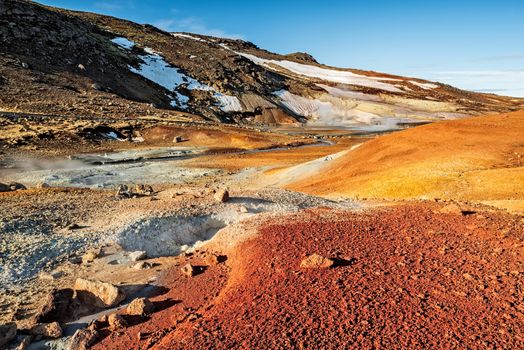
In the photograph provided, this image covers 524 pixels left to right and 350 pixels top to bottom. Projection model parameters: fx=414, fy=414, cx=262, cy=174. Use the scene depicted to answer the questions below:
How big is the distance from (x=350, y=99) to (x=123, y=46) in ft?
221

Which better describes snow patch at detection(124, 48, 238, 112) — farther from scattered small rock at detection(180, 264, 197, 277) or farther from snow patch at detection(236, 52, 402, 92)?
scattered small rock at detection(180, 264, 197, 277)

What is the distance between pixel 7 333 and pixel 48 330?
766 mm

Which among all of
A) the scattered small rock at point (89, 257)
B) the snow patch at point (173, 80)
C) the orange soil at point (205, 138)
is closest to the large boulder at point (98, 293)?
the scattered small rock at point (89, 257)

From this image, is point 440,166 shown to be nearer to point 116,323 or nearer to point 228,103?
point 116,323

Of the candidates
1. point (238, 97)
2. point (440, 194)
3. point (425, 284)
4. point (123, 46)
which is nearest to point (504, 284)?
point (425, 284)

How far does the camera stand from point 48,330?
9.01 meters

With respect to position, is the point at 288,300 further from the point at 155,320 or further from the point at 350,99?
the point at 350,99

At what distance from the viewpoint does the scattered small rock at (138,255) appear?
12.7 meters

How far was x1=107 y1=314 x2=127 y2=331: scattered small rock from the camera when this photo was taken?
28.3 ft

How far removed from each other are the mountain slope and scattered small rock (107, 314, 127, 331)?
53720 millimetres

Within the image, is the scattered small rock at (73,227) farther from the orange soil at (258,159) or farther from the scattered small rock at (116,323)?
the orange soil at (258,159)

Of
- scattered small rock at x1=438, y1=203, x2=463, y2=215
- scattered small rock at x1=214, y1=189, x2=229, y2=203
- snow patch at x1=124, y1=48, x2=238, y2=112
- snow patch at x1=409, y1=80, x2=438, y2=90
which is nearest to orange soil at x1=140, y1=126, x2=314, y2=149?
snow patch at x1=124, y1=48, x2=238, y2=112

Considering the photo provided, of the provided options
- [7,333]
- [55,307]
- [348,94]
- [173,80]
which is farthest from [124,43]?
[7,333]

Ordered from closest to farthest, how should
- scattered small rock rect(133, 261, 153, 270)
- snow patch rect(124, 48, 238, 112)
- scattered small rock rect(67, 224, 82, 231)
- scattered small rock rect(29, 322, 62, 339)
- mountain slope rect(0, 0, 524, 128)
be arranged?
scattered small rock rect(29, 322, 62, 339), scattered small rock rect(133, 261, 153, 270), scattered small rock rect(67, 224, 82, 231), mountain slope rect(0, 0, 524, 128), snow patch rect(124, 48, 238, 112)
